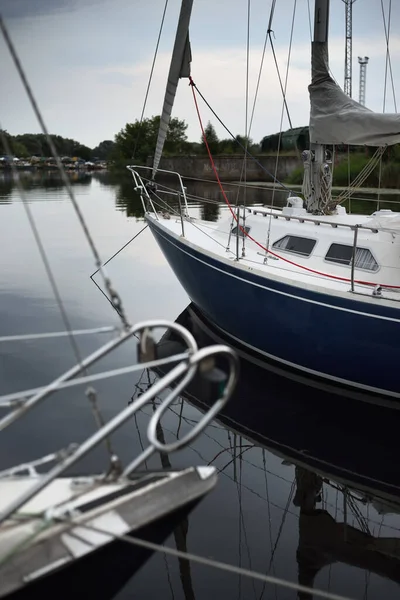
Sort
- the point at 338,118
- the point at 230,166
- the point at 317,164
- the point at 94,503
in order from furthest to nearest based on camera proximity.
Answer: the point at 230,166 → the point at 317,164 → the point at 338,118 → the point at 94,503

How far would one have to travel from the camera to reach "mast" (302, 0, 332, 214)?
10.1 meters

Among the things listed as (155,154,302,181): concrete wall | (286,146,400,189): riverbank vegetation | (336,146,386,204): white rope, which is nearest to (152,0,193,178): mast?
(336,146,386,204): white rope

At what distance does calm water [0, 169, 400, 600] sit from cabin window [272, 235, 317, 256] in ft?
6.41

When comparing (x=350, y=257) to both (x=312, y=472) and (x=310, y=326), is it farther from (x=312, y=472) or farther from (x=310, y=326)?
(x=312, y=472)

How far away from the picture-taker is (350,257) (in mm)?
9016

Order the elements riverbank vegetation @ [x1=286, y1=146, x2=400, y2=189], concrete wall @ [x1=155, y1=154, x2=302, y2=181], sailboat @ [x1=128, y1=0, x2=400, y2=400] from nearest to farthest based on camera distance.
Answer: sailboat @ [x1=128, y1=0, x2=400, y2=400] < riverbank vegetation @ [x1=286, y1=146, x2=400, y2=189] < concrete wall @ [x1=155, y1=154, x2=302, y2=181]

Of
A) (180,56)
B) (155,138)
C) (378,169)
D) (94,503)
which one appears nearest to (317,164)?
(180,56)

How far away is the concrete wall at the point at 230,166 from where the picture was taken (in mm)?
58031

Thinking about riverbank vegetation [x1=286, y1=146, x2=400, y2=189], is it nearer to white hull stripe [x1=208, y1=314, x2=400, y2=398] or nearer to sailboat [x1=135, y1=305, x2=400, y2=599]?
white hull stripe [x1=208, y1=314, x2=400, y2=398]

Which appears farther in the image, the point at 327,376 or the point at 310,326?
the point at 327,376

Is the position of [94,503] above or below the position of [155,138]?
below

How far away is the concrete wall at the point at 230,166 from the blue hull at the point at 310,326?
48.4 m

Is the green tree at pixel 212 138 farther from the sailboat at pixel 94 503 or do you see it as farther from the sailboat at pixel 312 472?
the sailboat at pixel 94 503

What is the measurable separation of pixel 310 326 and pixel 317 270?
114 centimetres
